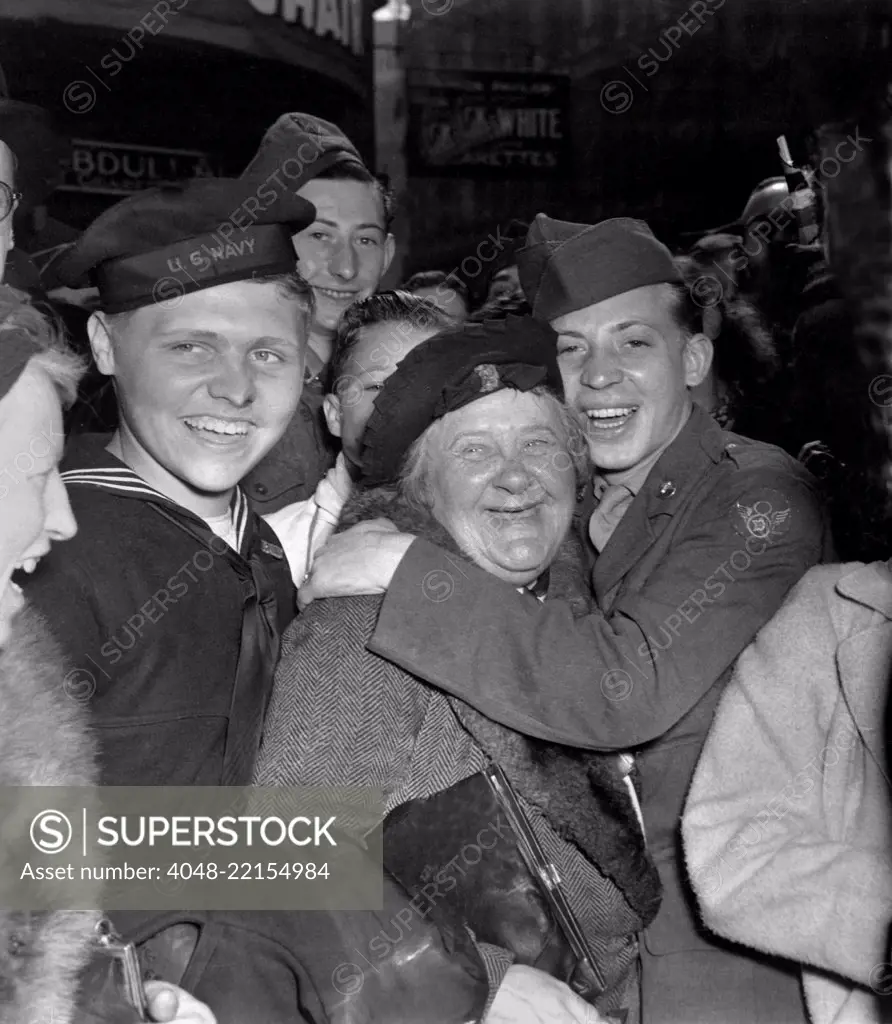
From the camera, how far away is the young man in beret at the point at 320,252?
121 inches

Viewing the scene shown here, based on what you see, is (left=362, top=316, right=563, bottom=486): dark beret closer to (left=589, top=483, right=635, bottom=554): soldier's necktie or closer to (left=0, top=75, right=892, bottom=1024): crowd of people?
(left=0, top=75, right=892, bottom=1024): crowd of people

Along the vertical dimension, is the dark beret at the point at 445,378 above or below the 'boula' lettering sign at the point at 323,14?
below

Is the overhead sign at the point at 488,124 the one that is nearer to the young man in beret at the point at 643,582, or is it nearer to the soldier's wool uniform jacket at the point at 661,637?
the young man in beret at the point at 643,582

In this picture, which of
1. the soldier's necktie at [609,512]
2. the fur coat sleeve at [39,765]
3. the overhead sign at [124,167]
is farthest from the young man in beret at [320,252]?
the fur coat sleeve at [39,765]

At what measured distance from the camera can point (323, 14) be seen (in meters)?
4.05

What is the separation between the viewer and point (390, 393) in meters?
2.29

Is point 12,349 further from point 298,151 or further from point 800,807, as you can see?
point 800,807

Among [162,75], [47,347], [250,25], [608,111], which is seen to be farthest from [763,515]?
[608,111]

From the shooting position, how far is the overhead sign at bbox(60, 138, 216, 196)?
3.34 meters

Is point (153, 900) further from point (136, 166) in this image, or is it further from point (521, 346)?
point (136, 166)

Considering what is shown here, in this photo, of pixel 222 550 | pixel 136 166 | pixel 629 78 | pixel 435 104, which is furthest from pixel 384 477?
pixel 435 104

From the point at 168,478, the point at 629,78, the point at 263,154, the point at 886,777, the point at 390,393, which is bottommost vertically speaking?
the point at 886,777

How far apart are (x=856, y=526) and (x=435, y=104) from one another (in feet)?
13.1

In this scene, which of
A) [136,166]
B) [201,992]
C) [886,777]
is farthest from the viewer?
[136,166]
